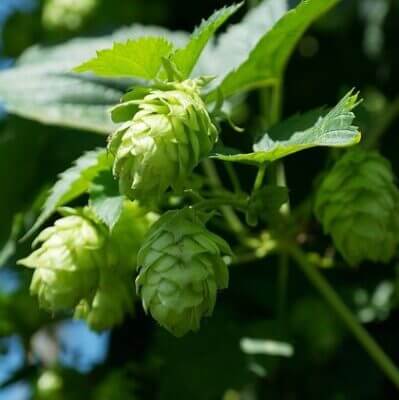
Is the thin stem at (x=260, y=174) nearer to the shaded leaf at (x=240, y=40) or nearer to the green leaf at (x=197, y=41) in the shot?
the green leaf at (x=197, y=41)

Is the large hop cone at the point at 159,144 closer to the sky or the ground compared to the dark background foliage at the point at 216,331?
closer to the sky

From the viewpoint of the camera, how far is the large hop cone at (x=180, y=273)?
50.1 inches

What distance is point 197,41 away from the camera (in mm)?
1448

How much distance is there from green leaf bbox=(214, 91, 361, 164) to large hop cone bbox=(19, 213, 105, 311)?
0.93 ft

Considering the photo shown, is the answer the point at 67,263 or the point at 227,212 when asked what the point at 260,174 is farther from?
the point at 227,212

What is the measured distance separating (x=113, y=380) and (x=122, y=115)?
0.92 meters

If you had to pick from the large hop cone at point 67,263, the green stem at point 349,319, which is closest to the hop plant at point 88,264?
the large hop cone at point 67,263

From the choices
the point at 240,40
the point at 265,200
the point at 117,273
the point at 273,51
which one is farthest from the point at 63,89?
the point at 265,200

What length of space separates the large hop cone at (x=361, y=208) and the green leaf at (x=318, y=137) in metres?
0.16

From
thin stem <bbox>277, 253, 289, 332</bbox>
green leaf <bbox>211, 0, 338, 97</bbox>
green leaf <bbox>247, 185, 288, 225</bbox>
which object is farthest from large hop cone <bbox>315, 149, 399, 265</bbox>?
thin stem <bbox>277, 253, 289, 332</bbox>

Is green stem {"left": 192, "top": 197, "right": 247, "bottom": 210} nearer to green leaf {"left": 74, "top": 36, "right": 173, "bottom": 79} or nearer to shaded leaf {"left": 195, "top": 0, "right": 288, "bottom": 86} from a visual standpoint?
green leaf {"left": 74, "top": 36, "right": 173, "bottom": 79}

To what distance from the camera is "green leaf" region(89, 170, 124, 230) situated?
4.75 feet

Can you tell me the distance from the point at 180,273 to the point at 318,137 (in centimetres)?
26

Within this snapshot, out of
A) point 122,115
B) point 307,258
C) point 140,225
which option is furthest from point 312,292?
point 122,115
